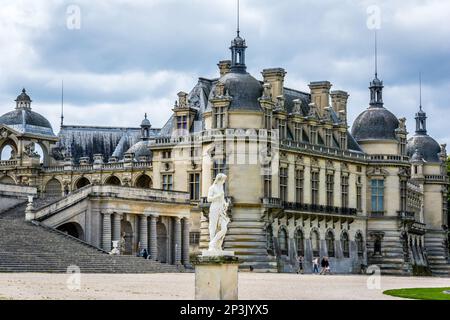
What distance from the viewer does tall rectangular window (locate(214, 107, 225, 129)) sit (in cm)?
7050

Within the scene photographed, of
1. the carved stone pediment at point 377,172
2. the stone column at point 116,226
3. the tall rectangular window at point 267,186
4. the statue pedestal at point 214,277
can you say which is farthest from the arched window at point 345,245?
the statue pedestal at point 214,277

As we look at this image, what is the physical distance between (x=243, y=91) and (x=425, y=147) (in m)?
41.2

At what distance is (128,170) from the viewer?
8512cm

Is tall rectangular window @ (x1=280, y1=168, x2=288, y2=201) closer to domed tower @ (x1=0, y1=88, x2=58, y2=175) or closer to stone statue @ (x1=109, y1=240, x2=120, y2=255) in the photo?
stone statue @ (x1=109, y1=240, x2=120, y2=255)

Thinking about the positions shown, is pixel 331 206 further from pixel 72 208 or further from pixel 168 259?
pixel 72 208

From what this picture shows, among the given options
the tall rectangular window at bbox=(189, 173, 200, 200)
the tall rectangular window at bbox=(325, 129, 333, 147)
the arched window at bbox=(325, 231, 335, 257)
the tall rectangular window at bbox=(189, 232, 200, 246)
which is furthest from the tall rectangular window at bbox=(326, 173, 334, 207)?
the tall rectangular window at bbox=(189, 232, 200, 246)

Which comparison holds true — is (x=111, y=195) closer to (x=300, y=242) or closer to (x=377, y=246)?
(x=300, y=242)

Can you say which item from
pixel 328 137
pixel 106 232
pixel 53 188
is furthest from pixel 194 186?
pixel 53 188

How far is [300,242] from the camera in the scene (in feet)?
253

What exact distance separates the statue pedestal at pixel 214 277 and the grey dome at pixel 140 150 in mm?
58218

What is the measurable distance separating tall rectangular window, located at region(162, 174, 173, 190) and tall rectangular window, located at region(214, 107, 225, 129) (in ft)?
26.7

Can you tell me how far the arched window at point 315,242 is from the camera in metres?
78.9
